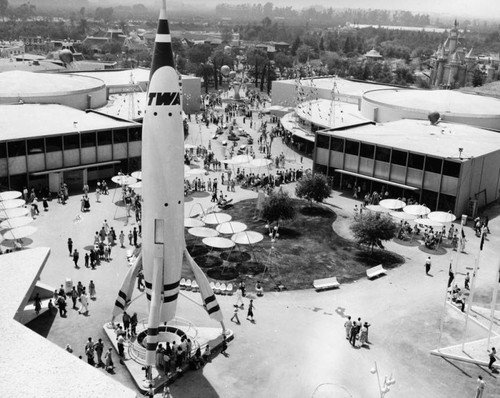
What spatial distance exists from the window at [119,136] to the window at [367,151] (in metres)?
24.0

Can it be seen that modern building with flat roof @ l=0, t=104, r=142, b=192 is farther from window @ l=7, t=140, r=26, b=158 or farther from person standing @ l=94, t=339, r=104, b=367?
person standing @ l=94, t=339, r=104, b=367

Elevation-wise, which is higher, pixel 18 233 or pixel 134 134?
pixel 134 134

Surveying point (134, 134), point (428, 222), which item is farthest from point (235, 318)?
point (134, 134)

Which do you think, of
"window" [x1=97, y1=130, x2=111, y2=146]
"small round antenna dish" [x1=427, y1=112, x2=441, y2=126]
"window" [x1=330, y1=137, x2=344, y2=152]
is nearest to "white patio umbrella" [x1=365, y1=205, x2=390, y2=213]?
"window" [x1=330, y1=137, x2=344, y2=152]

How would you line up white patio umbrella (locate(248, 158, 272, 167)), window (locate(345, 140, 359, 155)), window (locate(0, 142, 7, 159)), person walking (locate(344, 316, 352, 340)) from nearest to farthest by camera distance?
1. person walking (locate(344, 316, 352, 340))
2. window (locate(0, 142, 7, 159))
3. window (locate(345, 140, 359, 155))
4. white patio umbrella (locate(248, 158, 272, 167))

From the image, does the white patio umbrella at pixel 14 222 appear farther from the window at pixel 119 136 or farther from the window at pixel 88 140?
the window at pixel 119 136

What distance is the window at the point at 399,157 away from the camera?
182 feet

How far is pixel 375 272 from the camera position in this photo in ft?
134

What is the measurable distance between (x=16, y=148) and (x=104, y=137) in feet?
29.4

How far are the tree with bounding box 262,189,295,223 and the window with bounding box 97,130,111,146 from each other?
803 inches

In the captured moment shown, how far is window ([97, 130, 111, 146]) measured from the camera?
59.1 metres

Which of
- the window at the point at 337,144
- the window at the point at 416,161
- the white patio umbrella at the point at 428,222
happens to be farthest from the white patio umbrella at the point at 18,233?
the window at the point at 416,161

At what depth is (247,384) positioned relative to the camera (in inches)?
1111

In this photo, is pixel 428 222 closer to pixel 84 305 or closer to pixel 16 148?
pixel 84 305
